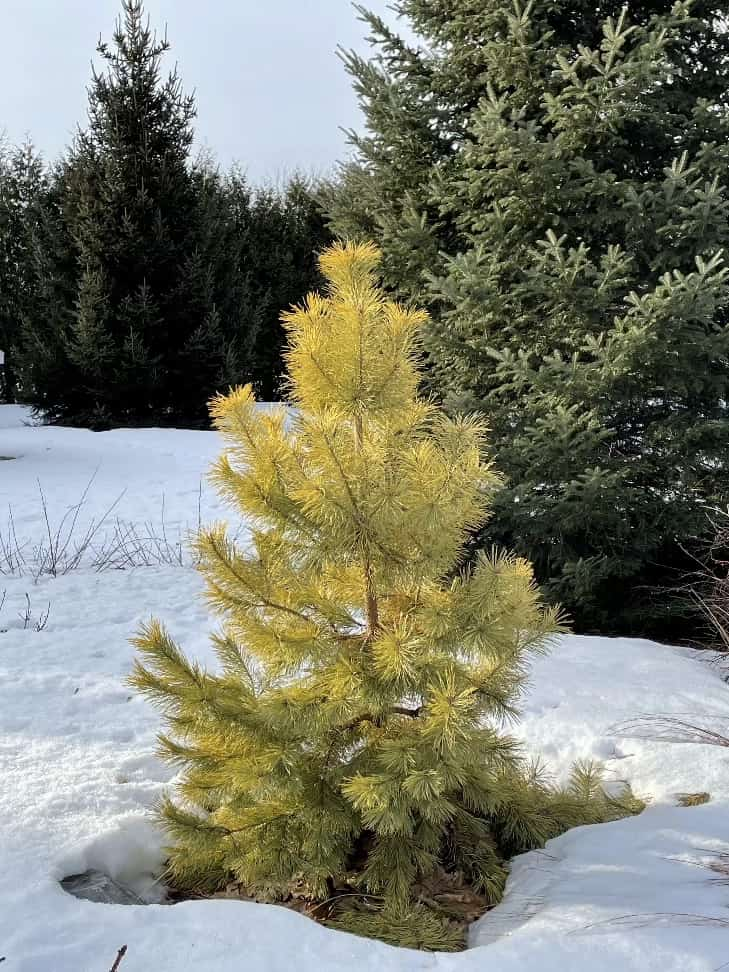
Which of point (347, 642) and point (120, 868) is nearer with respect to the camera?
point (347, 642)

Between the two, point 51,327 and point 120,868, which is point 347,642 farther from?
point 51,327

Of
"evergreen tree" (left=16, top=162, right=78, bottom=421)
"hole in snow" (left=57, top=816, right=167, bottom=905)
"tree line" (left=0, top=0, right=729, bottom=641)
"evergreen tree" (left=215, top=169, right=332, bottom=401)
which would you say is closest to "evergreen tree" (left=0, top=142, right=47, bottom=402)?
"evergreen tree" (left=16, top=162, right=78, bottom=421)

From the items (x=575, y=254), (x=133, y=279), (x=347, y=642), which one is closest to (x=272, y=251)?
(x=133, y=279)

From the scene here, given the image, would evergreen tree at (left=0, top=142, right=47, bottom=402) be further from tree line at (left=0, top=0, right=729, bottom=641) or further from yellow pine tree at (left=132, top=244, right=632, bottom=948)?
yellow pine tree at (left=132, top=244, right=632, bottom=948)

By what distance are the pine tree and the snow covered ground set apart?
0.77 m

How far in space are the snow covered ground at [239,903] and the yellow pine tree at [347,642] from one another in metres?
0.23

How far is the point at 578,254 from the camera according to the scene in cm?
424

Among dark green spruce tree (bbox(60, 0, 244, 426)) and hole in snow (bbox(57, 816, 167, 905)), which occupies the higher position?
dark green spruce tree (bbox(60, 0, 244, 426))

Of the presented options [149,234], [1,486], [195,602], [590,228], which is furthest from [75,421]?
[590,228]

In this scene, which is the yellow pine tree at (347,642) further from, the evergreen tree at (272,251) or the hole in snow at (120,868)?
the evergreen tree at (272,251)

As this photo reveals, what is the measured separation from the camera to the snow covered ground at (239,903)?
1851 millimetres

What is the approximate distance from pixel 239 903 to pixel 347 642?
0.70 metres

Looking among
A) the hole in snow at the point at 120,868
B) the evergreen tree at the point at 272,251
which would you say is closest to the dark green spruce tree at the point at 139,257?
the evergreen tree at the point at 272,251

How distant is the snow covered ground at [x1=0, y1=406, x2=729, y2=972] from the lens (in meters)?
1.85
